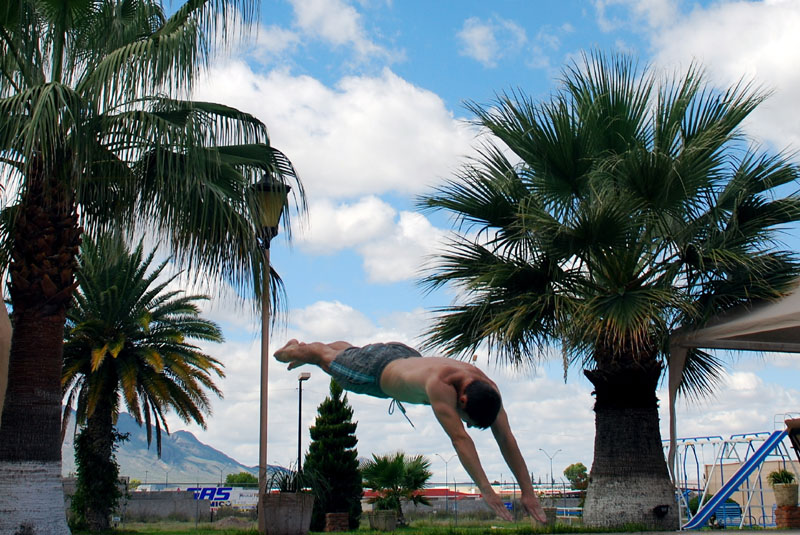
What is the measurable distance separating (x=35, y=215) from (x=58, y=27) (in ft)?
9.05

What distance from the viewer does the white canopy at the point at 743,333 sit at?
10.9m

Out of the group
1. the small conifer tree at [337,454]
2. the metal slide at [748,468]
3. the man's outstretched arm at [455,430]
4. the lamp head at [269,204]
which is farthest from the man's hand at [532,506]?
the small conifer tree at [337,454]

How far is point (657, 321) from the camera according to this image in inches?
444

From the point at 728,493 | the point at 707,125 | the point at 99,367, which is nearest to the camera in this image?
the point at 707,125

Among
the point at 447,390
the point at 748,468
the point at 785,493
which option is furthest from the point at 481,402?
the point at 785,493

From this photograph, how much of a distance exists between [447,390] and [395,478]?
64.2 feet

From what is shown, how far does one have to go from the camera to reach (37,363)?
1098 centimetres

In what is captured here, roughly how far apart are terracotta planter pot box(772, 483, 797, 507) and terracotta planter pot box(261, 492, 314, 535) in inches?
412

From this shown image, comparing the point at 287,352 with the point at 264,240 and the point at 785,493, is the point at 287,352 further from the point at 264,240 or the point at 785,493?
the point at 785,493

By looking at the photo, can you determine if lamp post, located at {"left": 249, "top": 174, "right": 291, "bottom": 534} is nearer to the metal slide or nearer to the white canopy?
the white canopy

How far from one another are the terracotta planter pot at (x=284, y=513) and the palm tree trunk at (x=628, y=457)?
4030mm

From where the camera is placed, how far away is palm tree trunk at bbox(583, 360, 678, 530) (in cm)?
1149

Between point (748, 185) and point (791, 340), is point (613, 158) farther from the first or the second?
point (791, 340)

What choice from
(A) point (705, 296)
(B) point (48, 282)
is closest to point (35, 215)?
(B) point (48, 282)
